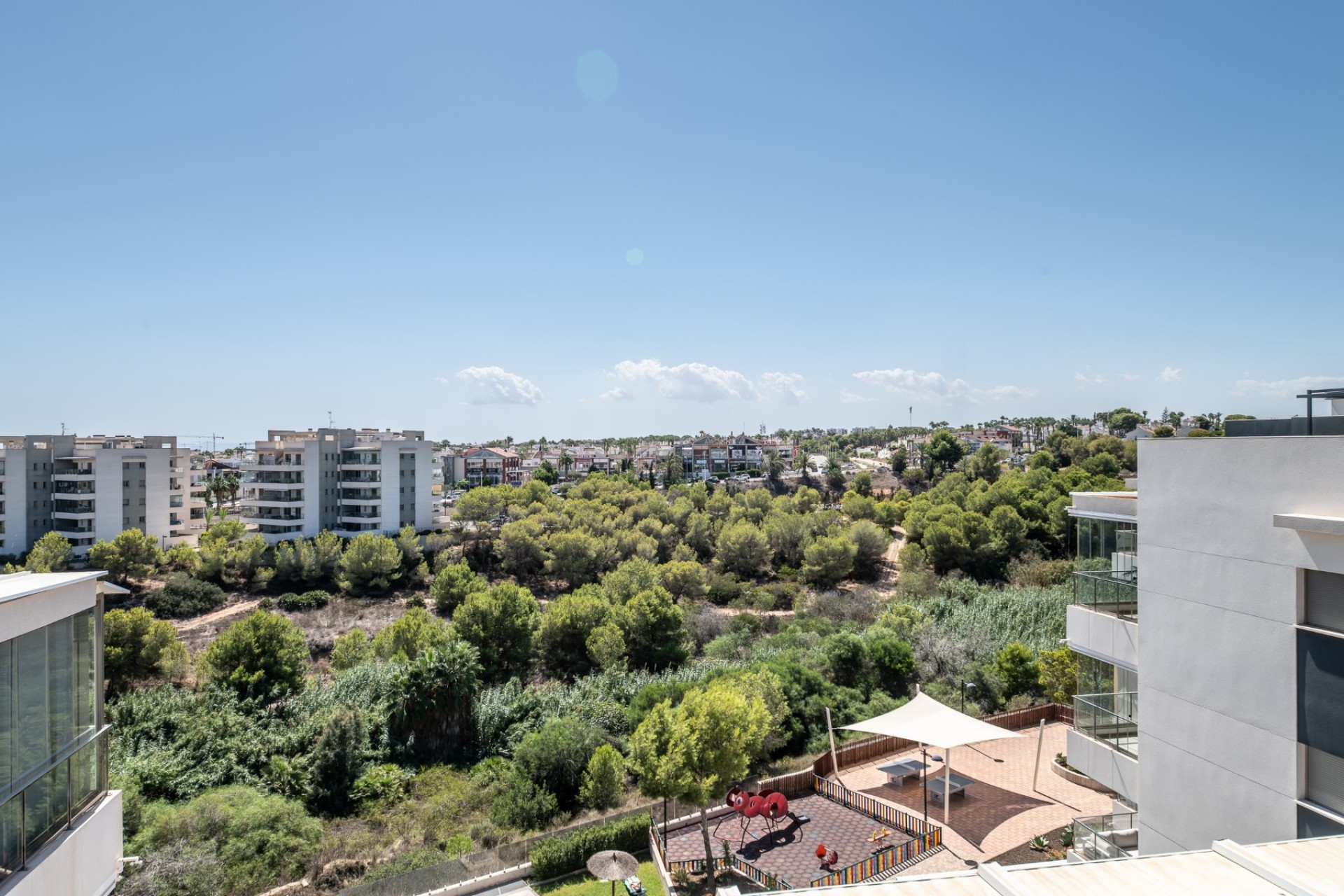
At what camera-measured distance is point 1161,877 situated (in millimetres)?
6297

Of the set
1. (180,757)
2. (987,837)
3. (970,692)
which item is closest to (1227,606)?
(987,837)

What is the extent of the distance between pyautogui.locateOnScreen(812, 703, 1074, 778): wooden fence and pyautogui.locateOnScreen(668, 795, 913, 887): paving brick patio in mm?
2085

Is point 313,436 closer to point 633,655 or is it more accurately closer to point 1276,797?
point 633,655

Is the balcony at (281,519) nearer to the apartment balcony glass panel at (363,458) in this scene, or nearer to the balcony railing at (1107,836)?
the apartment balcony glass panel at (363,458)

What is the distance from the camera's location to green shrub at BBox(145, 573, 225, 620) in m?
42.8

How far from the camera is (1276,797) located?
7.85m

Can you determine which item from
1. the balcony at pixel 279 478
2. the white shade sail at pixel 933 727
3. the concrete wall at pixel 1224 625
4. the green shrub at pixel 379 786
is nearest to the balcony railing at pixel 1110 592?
the concrete wall at pixel 1224 625

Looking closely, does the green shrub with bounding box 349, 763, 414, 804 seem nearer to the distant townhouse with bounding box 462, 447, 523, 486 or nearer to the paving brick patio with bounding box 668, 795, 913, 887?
the paving brick patio with bounding box 668, 795, 913, 887

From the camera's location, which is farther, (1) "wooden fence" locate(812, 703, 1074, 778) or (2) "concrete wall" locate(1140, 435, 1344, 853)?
(1) "wooden fence" locate(812, 703, 1074, 778)

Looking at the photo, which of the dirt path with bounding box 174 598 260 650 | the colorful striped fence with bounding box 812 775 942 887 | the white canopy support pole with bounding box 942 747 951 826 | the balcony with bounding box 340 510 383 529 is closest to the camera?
the colorful striped fence with bounding box 812 775 942 887

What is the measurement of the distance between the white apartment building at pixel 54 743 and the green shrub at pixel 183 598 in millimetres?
43672

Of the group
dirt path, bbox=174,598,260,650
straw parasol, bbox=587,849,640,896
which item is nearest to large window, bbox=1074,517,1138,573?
straw parasol, bbox=587,849,640,896

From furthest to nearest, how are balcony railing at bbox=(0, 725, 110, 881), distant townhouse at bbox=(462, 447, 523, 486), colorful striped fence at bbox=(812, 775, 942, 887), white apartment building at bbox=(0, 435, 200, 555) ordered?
distant townhouse at bbox=(462, 447, 523, 486), white apartment building at bbox=(0, 435, 200, 555), colorful striped fence at bbox=(812, 775, 942, 887), balcony railing at bbox=(0, 725, 110, 881)

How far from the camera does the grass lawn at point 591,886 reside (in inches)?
579
